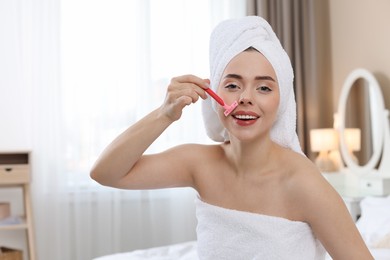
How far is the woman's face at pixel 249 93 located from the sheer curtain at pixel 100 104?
2.96 meters

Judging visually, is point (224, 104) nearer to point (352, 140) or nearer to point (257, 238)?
point (257, 238)

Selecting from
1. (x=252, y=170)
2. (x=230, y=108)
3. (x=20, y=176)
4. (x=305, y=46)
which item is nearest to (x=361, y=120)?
(x=305, y=46)

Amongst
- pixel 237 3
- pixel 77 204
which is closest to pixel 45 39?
pixel 77 204

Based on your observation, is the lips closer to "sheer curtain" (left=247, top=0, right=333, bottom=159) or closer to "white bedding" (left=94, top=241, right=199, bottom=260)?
"white bedding" (left=94, top=241, right=199, bottom=260)

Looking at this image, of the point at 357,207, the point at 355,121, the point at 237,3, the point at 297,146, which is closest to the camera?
the point at 297,146

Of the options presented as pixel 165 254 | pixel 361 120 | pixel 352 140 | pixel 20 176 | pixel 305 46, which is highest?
pixel 305 46

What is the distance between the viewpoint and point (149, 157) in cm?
115

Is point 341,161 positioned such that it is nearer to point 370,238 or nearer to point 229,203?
point 370,238

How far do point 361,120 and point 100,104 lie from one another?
1.67 metres

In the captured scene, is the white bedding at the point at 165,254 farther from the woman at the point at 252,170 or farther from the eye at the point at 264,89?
the eye at the point at 264,89

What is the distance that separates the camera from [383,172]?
3.46 m

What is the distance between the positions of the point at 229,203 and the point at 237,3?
10.9ft

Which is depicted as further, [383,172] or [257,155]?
[383,172]

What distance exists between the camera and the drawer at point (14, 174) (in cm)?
340
